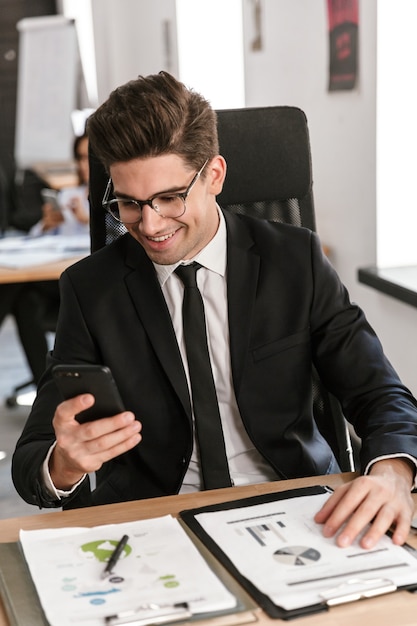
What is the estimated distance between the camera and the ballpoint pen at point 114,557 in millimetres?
1113

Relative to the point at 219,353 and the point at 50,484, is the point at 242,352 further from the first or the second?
the point at 50,484

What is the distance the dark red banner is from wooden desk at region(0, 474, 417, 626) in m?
1.87

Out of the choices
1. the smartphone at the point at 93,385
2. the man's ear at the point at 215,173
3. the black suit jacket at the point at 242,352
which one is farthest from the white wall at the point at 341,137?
the smartphone at the point at 93,385

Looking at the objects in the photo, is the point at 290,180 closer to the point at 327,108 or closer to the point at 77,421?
the point at 77,421

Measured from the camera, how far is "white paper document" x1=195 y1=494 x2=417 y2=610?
1.07 m

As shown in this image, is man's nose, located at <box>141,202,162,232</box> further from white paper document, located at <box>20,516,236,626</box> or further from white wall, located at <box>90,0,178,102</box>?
white wall, located at <box>90,0,178,102</box>

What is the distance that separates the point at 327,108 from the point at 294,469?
193 centimetres

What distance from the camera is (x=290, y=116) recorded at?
5.98 feet

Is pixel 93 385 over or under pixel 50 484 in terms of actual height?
over

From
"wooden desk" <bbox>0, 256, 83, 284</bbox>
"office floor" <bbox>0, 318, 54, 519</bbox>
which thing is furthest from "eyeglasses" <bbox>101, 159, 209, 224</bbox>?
"wooden desk" <bbox>0, 256, 83, 284</bbox>

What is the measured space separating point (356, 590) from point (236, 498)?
12.6 inches

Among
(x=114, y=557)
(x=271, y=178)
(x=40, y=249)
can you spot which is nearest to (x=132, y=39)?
(x=40, y=249)

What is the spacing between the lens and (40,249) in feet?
13.1

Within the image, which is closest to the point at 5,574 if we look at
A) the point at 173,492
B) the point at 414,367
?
the point at 173,492
